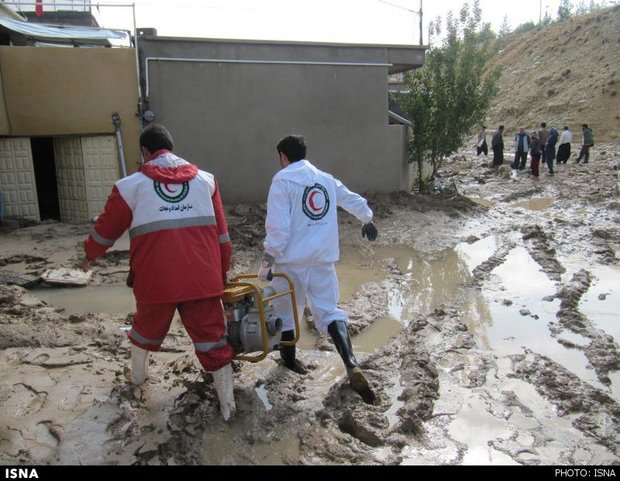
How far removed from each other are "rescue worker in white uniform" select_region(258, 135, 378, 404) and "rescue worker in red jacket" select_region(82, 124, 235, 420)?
0.51 meters

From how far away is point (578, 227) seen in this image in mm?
9641

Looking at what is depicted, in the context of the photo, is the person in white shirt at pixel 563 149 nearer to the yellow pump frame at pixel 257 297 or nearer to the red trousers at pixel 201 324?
the yellow pump frame at pixel 257 297

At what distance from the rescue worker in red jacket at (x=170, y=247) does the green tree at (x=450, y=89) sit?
9.56 metres

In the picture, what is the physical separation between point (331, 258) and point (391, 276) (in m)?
3.40

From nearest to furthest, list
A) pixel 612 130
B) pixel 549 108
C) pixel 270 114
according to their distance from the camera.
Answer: pixel 270 114
pixel 612 130
pixel 549 108

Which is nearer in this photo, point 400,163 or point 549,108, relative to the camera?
point 400,163

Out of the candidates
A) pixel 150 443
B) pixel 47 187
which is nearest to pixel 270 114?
pixel 47 187

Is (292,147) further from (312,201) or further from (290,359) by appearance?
(290,359)

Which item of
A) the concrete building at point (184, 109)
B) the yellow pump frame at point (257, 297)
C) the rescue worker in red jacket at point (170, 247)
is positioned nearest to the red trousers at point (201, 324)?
the rescue worker in red jacket at point (170, 247)

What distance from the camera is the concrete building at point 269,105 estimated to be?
10.2 meters

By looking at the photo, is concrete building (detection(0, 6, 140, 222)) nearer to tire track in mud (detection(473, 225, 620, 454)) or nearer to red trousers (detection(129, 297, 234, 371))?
red trousers (detection(129, 297, 234, 371))

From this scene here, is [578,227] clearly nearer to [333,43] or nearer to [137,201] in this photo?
[333,43]

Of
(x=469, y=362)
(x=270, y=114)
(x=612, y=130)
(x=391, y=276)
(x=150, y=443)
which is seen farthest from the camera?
(x=612, y=130)

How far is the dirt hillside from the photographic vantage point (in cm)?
2577
